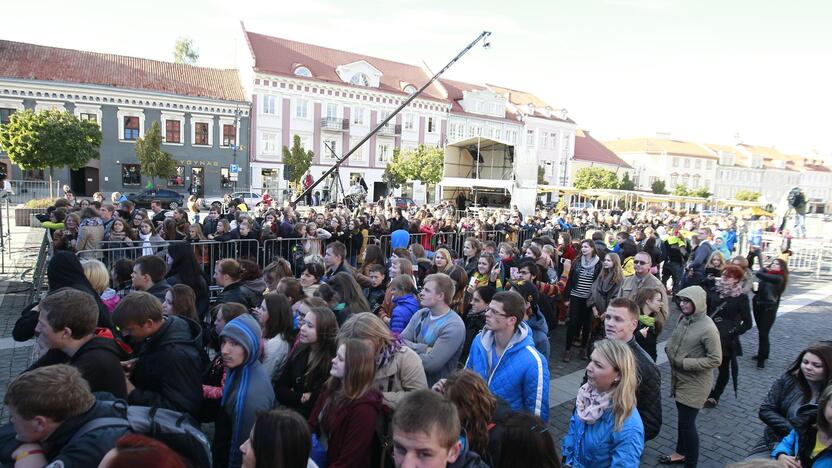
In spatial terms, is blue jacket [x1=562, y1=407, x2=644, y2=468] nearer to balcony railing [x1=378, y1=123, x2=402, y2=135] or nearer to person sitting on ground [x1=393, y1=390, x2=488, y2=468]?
person sitting on ground [x1=393, y1=390, x2=488, y2=468]

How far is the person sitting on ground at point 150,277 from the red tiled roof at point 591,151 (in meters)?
63.2

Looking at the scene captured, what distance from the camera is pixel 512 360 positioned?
11.6 feet

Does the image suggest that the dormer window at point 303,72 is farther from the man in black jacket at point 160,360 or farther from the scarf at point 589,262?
the man in black jacket at point 160,360

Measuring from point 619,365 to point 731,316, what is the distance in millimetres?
3536

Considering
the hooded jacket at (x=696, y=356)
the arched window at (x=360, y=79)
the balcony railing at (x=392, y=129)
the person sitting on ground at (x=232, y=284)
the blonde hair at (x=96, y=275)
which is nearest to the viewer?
the hooded jacket at (x=696, y=356)

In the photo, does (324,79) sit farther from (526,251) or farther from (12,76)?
(526,251)

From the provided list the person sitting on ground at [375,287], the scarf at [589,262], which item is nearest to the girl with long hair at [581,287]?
the scarf at [589,262]

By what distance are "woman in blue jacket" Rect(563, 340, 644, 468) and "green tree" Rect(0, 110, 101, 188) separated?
90.9 feet

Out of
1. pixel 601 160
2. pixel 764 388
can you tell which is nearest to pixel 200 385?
pixel 764 388

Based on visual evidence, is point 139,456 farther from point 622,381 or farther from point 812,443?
point 812,443

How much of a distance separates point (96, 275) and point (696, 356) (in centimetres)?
549

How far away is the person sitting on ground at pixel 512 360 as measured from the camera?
135 inches

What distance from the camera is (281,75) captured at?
40.7 meters

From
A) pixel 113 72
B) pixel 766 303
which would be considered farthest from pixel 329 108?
pixel 766 303
